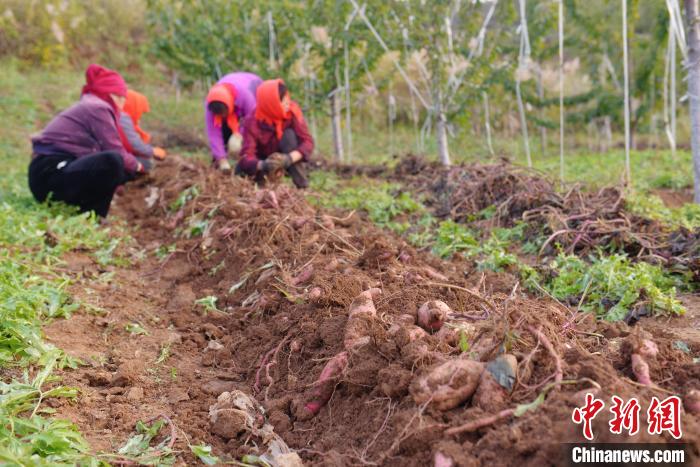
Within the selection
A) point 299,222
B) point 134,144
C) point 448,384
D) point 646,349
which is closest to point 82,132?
point 134,144

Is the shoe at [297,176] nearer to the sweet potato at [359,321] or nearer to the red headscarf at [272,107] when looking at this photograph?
the red headscarf at [272,107]

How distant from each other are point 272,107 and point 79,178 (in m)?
2.11

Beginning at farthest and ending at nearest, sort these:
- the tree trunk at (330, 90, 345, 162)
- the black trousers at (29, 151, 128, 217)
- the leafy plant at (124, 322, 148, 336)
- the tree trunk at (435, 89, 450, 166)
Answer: the tree trunk at (330, 90, 345, 162) → the tree trunk at (435, 89, 450, 166) → the black trousers at (29, 151, 128, 217) → the leafy plant at (124, 322, 148, 336)

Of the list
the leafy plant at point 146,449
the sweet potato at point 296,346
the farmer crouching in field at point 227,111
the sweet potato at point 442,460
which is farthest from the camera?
the farmer crouching in field at point 227,111

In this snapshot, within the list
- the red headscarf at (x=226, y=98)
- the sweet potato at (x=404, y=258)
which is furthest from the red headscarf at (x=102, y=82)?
the sweet potato at (x=404, y=258)

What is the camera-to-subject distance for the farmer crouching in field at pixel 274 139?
6441 mm

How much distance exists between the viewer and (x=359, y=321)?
7.77ft

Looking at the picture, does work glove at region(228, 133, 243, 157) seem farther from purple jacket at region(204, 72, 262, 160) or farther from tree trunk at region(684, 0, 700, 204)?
tree trunk at region(684, 0, 700, 204)

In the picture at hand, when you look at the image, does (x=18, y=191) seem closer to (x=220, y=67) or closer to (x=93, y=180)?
(x=93, y=180)

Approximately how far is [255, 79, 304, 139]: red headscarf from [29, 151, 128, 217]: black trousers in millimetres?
1745

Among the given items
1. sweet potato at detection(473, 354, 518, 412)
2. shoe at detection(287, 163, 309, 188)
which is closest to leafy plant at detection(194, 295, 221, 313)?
sweet potato at detection(473, 354, 518, 412)

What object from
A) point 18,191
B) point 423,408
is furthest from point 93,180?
point 423,408

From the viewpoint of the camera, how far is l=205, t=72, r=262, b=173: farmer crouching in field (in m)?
6.64

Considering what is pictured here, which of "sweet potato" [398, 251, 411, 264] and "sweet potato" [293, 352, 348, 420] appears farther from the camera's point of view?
"sweet potato" [398, 251, 411, 264]
